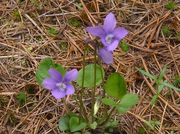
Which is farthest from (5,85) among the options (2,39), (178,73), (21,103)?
(178,73)

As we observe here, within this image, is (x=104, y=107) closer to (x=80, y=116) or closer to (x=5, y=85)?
(x=80, y=116)

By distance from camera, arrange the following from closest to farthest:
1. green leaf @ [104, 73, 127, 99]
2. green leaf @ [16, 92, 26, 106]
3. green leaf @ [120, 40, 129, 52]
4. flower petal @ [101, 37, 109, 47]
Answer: flower petal @ [101, 37, 109, 47], green leaf @ [104, 73, 127, 99], green leaf @ [16, 92, 26, 106], green leaf @ [120, 40, 129, 52]

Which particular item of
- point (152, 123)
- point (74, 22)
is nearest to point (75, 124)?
point (152, 123)

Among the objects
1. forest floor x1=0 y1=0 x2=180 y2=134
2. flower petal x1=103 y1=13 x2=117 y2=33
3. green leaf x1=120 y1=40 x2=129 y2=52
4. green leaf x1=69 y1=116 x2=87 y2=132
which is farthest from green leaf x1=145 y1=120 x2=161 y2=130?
flower petal x1=103 y1=13 x2=117 y2=33

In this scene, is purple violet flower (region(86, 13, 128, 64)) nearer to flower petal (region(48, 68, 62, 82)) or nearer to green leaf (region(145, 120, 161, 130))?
flower petal (region(48, 68, 62, 82))

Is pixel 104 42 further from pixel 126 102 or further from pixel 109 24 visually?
pixel 126 102
